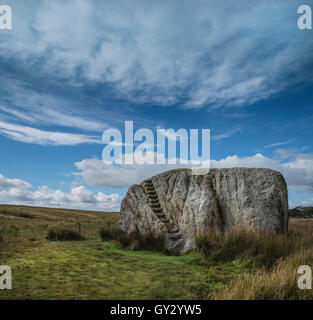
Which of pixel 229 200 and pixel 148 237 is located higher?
pixel 229 200

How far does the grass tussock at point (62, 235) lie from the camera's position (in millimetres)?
14891

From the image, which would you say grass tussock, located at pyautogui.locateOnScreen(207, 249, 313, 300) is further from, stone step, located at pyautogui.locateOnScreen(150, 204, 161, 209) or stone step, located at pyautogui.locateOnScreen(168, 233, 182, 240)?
stone step, located at pyautogui.locateOnScreen(150, 204, 161, 209)

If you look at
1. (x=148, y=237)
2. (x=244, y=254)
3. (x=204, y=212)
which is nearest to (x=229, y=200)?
(x=204, y=212)

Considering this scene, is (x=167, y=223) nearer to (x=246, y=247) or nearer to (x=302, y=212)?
(x=246, y=247)

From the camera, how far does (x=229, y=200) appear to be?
11438 mm

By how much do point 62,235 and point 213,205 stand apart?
30.1ft

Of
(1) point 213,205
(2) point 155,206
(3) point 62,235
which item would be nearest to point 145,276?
(1) point 213,205

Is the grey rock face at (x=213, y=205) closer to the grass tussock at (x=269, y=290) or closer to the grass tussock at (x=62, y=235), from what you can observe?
the grass tussock at (x=62, y=235)

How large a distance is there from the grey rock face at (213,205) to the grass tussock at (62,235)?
374 centimetres

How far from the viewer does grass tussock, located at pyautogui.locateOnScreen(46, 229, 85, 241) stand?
14.9 m

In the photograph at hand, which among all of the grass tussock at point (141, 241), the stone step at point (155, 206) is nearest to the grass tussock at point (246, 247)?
the grass tussock at point (141, 241)
